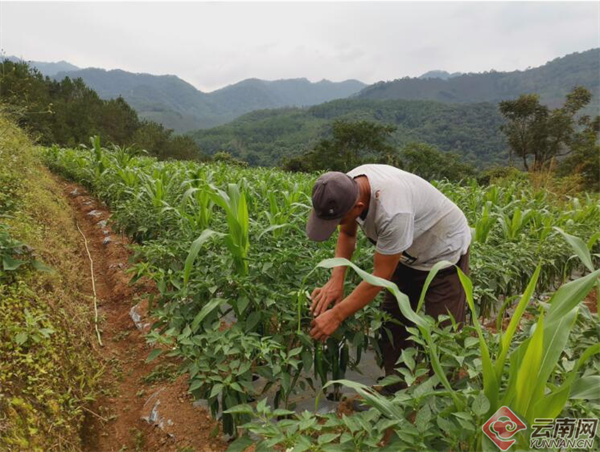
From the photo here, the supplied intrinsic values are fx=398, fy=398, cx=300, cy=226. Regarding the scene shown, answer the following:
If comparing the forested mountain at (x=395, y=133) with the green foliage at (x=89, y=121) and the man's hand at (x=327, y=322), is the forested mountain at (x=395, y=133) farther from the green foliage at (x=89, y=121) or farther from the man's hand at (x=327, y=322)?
the man's hand at (x=327, y=322)

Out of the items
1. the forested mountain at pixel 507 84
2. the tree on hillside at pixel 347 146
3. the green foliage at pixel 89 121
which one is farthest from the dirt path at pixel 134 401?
the forested mountain at pixel 507 84

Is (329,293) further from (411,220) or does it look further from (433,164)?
(433,164)

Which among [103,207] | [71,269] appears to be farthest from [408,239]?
[103,207]

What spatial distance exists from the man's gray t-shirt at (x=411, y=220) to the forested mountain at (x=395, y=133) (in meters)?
47.9

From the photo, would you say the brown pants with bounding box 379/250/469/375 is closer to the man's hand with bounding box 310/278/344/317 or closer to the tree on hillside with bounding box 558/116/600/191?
the man's hand with bounding box 310/278/344/317

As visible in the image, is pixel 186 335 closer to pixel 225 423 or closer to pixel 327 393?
pixel 225 423

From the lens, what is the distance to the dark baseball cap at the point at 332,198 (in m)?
1.59

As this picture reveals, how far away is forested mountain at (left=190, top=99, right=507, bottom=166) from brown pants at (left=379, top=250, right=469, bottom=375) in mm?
47836

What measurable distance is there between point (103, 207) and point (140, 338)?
3699 millimetres

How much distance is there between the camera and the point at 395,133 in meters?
67.8

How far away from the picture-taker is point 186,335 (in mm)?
1512

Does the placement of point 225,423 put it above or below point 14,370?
below
